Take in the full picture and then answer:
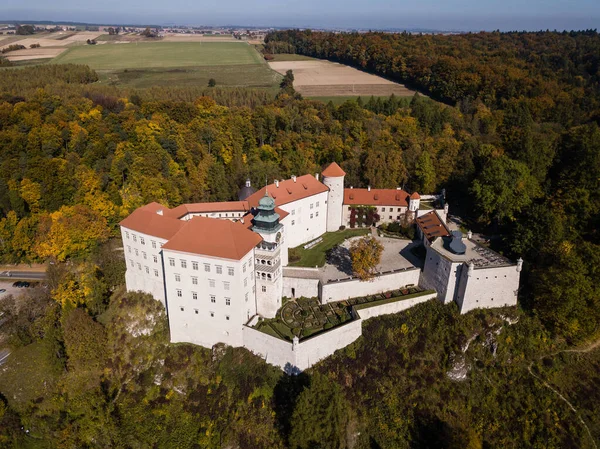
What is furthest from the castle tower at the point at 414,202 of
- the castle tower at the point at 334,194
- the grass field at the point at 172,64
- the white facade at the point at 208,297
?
the grass field at the point at 172,64

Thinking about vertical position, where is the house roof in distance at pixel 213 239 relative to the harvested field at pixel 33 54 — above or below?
below

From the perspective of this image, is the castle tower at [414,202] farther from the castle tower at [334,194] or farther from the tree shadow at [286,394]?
the tree shadow at [286,394]

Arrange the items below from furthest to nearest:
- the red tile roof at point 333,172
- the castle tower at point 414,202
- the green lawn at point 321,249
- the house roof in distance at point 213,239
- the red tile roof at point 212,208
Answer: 1. the castle tower at point 414,202
2. the red tile roof at point 333,172
3. the red tile roof at point 212,208
4. the green lawn at point 321,249
5. the house roof in distance at point 213,239

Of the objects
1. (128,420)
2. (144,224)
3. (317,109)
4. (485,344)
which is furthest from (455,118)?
(128,420)

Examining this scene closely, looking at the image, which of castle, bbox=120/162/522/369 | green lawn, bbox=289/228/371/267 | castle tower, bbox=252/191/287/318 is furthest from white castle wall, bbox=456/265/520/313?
castle tower, bbox=252/191/287/318

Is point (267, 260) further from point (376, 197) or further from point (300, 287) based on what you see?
point (376, 197)

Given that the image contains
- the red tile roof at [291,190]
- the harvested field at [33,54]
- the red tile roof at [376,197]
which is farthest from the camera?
the harvested field at [33,54]

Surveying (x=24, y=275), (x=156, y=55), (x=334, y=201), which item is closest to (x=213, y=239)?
(x=334, y=201)

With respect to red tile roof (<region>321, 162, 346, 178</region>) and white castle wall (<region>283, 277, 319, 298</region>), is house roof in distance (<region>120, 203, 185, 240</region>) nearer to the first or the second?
white castle wall (<region>283, 277, 319, 298</region>)
